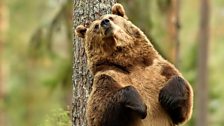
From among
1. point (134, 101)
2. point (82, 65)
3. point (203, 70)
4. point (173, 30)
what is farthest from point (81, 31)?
point (203, 70)

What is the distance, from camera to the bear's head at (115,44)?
20.3 ft

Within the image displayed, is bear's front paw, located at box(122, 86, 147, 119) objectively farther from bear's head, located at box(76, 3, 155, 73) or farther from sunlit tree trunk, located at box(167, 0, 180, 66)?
sunlit tree trunk, located at box(167, 0, 180, 66)

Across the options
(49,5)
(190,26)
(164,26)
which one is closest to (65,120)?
(164,26)

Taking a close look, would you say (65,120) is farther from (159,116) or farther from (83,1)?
(159,116)

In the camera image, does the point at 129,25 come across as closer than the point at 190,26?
Yes

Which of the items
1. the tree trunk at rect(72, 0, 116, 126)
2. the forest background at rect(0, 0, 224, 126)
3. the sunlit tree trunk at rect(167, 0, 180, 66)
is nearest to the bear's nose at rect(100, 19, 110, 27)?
the tree trunk at rect(72, 0, 116, 126)

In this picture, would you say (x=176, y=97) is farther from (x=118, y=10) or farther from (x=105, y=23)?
(x=118, y=10)

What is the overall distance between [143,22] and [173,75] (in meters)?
8.04

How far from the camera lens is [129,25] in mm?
6422

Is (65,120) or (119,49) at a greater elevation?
(119,49)

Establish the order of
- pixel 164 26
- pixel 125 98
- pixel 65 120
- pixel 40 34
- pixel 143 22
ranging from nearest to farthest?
pixel 125 98
pixel 65 120
pixel 143 22
pixel 40 34
pixel 164 26

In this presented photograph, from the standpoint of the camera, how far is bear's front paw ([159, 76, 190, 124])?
19.8ft

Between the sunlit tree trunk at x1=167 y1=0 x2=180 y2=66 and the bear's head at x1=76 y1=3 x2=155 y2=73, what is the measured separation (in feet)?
30.1

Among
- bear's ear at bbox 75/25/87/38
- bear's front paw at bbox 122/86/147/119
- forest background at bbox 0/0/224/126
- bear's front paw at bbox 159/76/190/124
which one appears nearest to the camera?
bear's front paw at bbox 122/86/147/119
